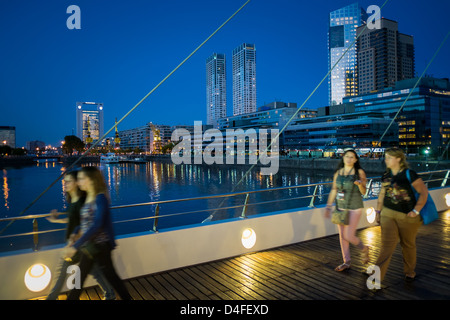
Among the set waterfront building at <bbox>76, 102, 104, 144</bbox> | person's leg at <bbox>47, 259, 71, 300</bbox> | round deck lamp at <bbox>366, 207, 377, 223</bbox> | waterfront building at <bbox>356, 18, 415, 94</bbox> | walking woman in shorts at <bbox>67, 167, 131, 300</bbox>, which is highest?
waterfront building at <bbox>356, 18, 415, 94</bbox>

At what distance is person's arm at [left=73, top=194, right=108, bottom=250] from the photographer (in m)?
2.75

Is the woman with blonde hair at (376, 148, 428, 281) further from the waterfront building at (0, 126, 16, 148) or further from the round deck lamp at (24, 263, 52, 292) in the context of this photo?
the waterfront building at (0, 126, 16, 148)

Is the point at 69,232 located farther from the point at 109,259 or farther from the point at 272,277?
the point at 272,277

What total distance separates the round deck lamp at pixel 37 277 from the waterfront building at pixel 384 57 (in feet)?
602

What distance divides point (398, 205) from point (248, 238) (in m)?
2.56

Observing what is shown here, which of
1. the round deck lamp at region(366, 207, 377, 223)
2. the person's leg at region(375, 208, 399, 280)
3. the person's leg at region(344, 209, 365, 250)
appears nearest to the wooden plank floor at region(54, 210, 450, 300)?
the person's leg at region(375, 208, 399, 280)

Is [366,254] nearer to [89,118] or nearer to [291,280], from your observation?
[291,280]

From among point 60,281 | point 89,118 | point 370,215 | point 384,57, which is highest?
point 384,57

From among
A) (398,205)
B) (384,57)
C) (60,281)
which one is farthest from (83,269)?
(384,57)

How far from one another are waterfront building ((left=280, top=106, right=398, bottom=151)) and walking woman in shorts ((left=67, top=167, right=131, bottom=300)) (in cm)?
8983

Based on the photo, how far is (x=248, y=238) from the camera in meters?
5.39

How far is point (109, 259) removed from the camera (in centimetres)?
295

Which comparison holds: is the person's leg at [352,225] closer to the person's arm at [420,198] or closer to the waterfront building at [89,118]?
the person's arm at [420,198]
